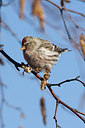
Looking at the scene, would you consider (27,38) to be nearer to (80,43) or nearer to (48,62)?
(48,62)

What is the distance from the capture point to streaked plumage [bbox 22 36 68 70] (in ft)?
6.03

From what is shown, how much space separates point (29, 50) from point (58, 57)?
30 centimetres

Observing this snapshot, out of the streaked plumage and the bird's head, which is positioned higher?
the bird's head

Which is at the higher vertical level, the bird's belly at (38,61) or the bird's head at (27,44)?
the bird's head at (27,44)

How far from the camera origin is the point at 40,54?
191 centimetres

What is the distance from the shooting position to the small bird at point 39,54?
183cm

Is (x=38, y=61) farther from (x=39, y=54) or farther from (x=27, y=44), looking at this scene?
(x=27, y=44)

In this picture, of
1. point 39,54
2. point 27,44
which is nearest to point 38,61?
point 39,54

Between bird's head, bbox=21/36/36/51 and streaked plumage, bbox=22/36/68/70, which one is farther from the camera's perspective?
bird's head, bbox=21/36/36/51

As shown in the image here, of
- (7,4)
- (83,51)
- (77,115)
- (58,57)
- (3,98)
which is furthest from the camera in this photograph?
(58,57)

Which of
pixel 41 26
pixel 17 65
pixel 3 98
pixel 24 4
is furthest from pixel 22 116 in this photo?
pixel 24 4

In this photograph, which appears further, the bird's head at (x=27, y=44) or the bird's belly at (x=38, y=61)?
the bird's head at (x=27, y=44)

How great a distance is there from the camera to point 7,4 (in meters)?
1.61

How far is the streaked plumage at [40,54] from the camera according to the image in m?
1.84
